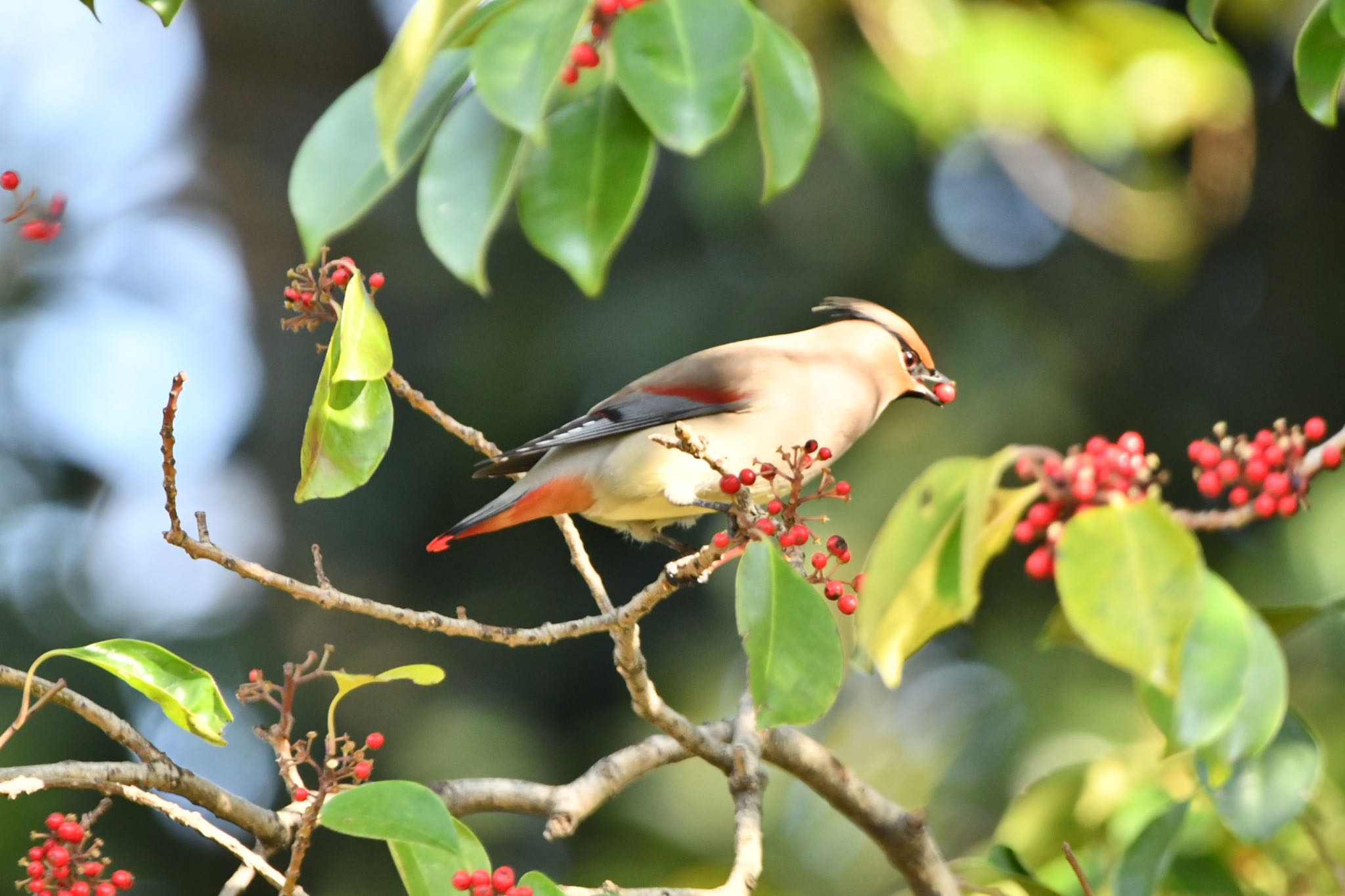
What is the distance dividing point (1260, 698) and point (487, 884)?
88 cm

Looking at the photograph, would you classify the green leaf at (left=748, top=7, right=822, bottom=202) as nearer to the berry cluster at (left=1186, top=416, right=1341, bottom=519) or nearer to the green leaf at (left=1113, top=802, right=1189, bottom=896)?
the berry cluster at (left=1186, top=416, right=1341, bottom=519)

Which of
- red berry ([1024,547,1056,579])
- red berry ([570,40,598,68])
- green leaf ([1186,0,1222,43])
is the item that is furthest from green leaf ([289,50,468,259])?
green leaf ([1186,0,1222,43])

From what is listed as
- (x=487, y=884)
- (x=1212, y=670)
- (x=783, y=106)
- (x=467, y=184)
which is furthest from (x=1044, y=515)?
(x=487, y=884)

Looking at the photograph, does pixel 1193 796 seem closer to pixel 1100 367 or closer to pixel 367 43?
pixel 1100 367

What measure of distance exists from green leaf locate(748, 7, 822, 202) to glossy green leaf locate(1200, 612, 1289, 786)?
0.58 m

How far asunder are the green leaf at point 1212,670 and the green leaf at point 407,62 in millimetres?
763

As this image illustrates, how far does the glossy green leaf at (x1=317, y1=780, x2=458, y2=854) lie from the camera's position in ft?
5.14

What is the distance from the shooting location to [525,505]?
307 centimetres

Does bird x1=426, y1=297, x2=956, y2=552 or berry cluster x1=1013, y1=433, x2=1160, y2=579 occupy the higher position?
berry cluster x1=1013, y1=433, x2=1160, y2=579

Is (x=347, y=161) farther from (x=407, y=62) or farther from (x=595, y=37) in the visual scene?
(x=595, y=37)

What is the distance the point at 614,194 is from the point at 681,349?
4.04m

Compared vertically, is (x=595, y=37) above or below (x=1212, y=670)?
above

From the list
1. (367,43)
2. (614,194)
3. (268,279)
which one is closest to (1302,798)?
(614,194)

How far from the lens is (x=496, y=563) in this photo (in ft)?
20.2
